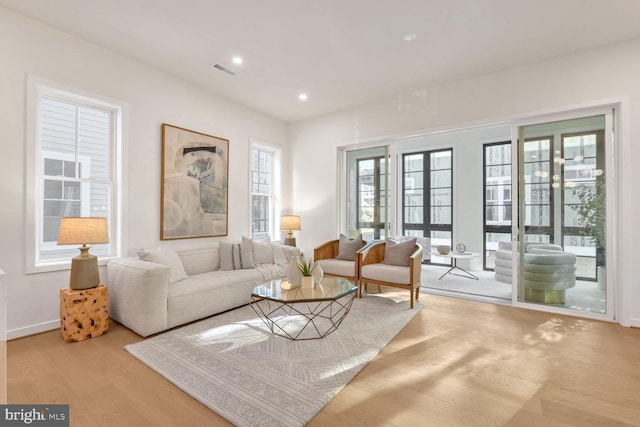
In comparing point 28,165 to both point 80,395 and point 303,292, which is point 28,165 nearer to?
point 80,395

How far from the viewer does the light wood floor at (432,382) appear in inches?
69.2

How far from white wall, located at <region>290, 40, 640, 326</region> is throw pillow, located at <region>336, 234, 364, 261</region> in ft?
1.88

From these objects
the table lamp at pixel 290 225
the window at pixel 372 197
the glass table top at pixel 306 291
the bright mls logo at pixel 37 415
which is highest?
the window at pixel 372 197

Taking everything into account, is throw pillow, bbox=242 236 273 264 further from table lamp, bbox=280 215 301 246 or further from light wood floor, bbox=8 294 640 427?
light wood floor, bbox=8 294 640 427

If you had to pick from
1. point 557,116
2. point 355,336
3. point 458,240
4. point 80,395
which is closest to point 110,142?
point 80,395

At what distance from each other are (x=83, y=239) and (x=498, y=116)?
4.81 m

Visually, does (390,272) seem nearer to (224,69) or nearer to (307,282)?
(307,282)

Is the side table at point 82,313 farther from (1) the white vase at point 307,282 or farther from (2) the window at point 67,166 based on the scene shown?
(1) the white vase at point 307,282

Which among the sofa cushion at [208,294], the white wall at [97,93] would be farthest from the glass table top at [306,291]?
the white wall at [97,93]

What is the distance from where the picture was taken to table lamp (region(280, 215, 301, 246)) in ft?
17.4

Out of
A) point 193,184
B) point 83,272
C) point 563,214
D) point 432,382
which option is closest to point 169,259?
point 83,272

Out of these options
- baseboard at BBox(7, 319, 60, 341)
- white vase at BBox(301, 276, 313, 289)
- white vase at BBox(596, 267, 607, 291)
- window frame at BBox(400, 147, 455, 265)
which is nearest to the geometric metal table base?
white vase at BBox(301, 276, 313, 289)

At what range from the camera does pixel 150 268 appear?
285 centimetres

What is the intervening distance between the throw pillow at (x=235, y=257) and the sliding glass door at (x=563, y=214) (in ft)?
11.5
